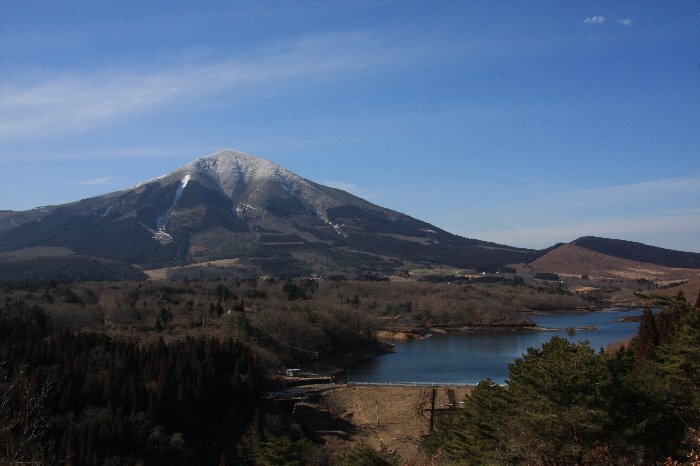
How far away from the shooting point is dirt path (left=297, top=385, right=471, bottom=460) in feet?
104

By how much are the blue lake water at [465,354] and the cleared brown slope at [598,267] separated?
8338 centimetres

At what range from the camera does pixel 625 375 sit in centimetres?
1519

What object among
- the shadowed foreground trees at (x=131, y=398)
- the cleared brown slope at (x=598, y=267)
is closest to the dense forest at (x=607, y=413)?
the shadowed foreground trees at (x=131, y=398)

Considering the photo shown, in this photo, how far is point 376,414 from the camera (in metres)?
35.6

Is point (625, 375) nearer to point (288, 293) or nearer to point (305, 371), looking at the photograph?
point (305, 371)

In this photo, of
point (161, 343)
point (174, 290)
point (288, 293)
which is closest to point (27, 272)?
point (174, 290)

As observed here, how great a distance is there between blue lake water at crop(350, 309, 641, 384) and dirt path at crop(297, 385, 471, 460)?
5.28 metres

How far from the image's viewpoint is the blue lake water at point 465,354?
1812 inches

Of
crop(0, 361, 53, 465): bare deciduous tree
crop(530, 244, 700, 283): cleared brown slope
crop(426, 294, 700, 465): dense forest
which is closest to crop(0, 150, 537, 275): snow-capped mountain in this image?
crop(530, 244, 700, 283): cleared brown slope

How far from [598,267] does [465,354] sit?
127 meters

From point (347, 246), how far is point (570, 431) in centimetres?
16727

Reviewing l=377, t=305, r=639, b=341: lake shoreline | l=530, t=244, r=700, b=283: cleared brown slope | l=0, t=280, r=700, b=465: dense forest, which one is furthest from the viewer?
l=530, t=244, r=700, b=283: cleared brown slope

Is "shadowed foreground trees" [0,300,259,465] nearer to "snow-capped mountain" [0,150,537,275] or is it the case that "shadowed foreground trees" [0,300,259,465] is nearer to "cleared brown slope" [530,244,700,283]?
"snow-capped mountain" [0,150,537,275]

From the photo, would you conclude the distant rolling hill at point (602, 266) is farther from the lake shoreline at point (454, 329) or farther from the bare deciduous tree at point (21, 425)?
the bare deciduous tree at point (21, 425)
